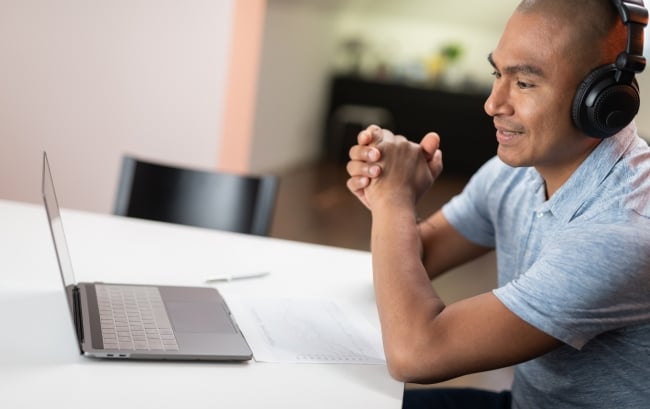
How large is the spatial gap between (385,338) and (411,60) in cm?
800

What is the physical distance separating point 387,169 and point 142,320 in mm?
499

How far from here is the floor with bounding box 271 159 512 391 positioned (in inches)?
137

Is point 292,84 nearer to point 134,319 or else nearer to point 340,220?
point 340,220

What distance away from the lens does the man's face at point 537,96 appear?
116 centimetres

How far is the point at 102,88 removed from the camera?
320 cm

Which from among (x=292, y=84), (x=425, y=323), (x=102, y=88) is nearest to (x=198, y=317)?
(x=425, y=323)

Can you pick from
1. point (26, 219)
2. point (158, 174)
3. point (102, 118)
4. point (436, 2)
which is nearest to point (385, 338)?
point (26, 219)

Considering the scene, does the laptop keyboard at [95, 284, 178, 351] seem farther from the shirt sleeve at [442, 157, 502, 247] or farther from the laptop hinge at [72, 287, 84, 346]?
the shirt sleeve at [442, 157, 502, 247]

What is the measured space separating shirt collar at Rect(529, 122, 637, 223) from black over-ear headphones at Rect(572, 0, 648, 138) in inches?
1.5

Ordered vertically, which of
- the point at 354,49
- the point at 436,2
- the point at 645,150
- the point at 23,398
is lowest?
the point at 23,398

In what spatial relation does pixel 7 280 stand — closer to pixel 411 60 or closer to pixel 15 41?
pixel 15 41

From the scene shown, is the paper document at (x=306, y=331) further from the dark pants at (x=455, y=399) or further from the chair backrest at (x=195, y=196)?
the chair backrest at (x=195, y=196)

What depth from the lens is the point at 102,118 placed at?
3.23 meters

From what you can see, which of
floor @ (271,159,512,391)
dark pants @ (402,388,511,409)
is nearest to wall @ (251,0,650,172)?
floor @ (271,159,512,391)
